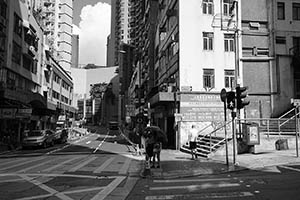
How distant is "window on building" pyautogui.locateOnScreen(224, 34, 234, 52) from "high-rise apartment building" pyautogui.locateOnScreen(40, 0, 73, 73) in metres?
67.3

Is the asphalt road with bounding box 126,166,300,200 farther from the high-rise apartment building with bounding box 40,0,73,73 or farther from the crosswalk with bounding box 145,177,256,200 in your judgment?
the high-rise apartment building with bounding box 40,0,73,73

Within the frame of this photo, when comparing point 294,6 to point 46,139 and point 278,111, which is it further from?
point 46,139

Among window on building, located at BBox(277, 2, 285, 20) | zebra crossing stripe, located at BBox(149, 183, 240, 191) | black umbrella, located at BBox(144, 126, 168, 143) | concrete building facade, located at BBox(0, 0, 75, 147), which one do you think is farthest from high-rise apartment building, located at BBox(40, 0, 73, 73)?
zebra crossing stripe, located at BBox(149, 183, 240, 191)

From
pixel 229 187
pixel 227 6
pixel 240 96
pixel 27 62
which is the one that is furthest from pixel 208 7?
pixel 27 62

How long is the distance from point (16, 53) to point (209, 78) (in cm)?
2244

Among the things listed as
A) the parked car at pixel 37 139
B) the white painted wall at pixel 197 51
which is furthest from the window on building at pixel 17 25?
the white painted wall at pixel 197 51

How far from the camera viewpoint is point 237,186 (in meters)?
9.46

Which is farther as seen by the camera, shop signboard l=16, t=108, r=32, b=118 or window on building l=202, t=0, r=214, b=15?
shop signboard l=16, t=108, r=32, b=118

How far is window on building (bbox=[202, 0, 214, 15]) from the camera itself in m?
27.1

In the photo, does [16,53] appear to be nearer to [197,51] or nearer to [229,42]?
[197,51]

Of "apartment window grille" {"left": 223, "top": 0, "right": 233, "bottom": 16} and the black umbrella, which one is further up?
"apartment window grille" {"left": 223, "top": 0, "right": 233, "bottom": 16}

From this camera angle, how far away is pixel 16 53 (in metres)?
36.6

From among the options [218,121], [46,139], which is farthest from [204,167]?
[46,139]

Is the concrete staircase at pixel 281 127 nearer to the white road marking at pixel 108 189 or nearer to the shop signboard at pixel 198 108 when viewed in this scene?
the shop signboard at pixel 198 108
